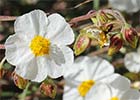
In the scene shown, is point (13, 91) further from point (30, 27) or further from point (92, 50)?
point (30, 27)

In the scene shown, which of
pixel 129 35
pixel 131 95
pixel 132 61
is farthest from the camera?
pixel 132 61

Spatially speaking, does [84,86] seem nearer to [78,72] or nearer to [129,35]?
[78,72]

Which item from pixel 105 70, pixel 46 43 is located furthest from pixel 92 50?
pixel 46 43

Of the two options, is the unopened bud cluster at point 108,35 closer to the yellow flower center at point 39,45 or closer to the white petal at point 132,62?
the yellow flower center at point 39,45

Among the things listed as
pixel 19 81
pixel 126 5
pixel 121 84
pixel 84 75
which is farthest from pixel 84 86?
pixel 19 81

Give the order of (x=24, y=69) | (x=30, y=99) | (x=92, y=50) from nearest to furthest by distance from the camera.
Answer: (x=24, y=69) < (x=30, y=99) < (x=92, y=50)

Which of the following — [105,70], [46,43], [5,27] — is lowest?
[105,70]

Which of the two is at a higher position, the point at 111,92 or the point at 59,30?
the point at 59,30
